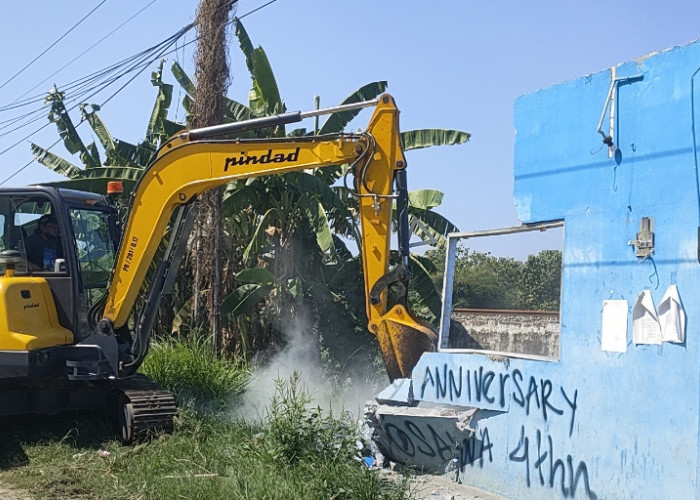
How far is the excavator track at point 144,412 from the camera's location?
8938 millimetres

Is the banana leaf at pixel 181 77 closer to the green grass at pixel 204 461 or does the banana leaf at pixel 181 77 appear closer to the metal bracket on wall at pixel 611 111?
the green grass at pixel 204 461

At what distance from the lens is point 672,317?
6395 millimetres

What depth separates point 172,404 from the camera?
933 cm

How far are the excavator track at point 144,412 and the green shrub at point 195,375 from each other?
4.62 ft

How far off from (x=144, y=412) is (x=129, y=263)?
170 cm

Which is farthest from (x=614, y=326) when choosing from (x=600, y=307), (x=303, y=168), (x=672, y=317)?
(x=303, y=168)

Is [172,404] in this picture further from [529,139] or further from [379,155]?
[529,139]

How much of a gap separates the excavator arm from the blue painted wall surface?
33.3 inches

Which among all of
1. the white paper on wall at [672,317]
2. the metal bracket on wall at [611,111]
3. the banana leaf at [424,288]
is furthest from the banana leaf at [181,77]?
the white paper on wall at [672,317]

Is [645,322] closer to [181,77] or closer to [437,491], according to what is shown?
[437,491]

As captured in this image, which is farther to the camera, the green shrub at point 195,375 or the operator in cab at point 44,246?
the green shrub at point 195,375

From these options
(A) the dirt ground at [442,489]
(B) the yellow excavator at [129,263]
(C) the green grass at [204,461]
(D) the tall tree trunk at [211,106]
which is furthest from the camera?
(D) the tall tree trunk at [211,106]

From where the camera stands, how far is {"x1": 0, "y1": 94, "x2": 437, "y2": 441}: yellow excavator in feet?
27.9

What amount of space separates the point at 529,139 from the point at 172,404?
482 cm
